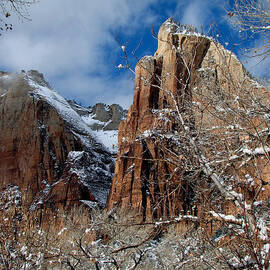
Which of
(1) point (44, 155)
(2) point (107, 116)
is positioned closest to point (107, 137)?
(2) point (107, 116)

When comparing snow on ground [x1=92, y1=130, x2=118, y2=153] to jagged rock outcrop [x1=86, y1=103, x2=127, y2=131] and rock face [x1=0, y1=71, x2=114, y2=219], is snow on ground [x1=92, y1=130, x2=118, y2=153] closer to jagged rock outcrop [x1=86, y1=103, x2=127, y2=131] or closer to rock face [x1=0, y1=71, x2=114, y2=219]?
jagged rock outcrop [x1=86, y1=103, x2=127, y2=131]

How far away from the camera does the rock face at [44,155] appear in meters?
39.0

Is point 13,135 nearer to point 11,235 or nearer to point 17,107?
point 17,107

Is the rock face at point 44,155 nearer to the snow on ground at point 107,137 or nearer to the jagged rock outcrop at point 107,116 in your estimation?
the snow on ground at point 107,137

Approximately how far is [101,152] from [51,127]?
501 inches

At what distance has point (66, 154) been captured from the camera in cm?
4619

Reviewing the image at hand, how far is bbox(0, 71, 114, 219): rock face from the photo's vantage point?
3897 centimetres

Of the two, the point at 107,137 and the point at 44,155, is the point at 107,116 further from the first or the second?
the point at 44,155

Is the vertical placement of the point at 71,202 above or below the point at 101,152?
below

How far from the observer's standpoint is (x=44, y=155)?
43969 mm

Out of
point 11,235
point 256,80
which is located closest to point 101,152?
point 11,235

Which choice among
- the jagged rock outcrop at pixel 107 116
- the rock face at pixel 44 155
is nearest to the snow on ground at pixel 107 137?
the jagged rock outcrop at pixel 107 116

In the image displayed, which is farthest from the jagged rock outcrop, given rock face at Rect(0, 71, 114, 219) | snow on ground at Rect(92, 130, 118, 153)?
rock face at Rect(0, 71, 114, 219)

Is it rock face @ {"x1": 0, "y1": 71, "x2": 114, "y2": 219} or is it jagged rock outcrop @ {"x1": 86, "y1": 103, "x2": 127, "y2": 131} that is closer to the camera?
rock face @ {"x1": 0, "y1": 71, "x2": 114, "y2": 219}
